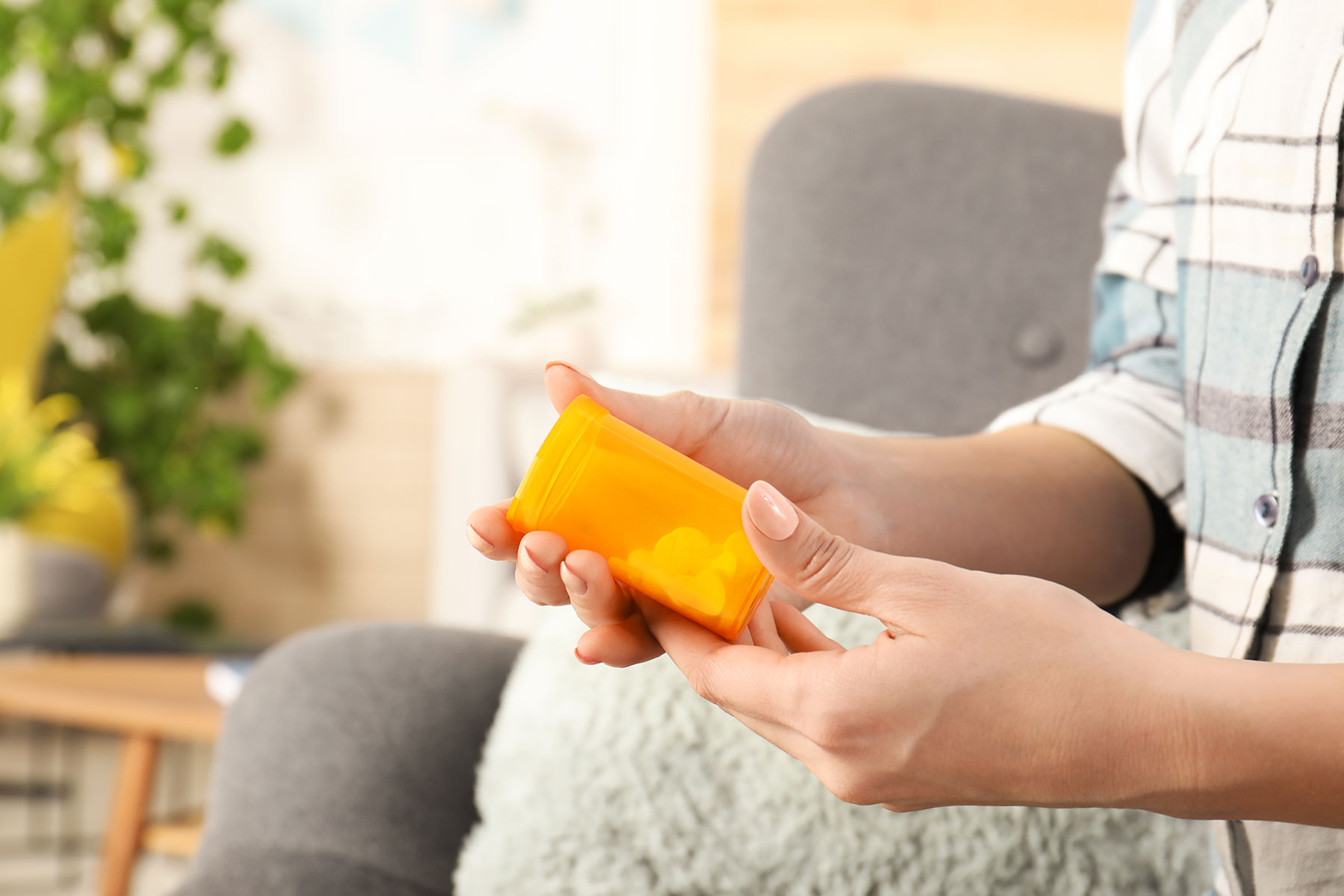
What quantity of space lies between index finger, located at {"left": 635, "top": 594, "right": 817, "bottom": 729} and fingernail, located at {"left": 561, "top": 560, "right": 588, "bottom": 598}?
0.04m

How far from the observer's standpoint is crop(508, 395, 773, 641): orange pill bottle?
0.37 m

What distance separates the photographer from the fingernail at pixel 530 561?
0.37m

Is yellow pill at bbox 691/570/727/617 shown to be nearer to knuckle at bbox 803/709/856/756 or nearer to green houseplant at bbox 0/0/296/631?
knuckle at bbox 803/709/856/756

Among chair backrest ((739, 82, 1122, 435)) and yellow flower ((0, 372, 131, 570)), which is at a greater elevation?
chair backrest ((739, 82, 1122, 435))

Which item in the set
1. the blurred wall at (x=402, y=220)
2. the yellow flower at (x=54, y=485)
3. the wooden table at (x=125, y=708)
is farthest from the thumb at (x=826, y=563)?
the blurred wall at (x=402, y=220)

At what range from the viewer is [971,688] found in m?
0.33

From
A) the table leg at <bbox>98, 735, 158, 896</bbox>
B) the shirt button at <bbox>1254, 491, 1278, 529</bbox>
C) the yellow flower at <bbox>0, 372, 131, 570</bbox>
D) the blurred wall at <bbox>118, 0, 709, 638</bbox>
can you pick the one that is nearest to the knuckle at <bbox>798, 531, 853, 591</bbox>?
the shirt button at <bbox>1254, 491, 1278, 529</bbox>

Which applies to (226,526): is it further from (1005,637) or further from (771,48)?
(1005,637)

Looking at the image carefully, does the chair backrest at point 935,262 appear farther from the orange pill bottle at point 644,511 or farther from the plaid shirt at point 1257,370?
the orange pill bottle at point 644,511

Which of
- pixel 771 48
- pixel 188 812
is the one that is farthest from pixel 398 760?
pixel 771 48

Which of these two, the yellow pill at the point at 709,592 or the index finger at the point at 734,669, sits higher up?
the yellow pill at the point at 709,592

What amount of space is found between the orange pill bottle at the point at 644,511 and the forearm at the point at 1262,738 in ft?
0.48

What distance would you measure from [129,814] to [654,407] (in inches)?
48.3

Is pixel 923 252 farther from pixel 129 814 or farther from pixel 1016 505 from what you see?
pixel 129 814
